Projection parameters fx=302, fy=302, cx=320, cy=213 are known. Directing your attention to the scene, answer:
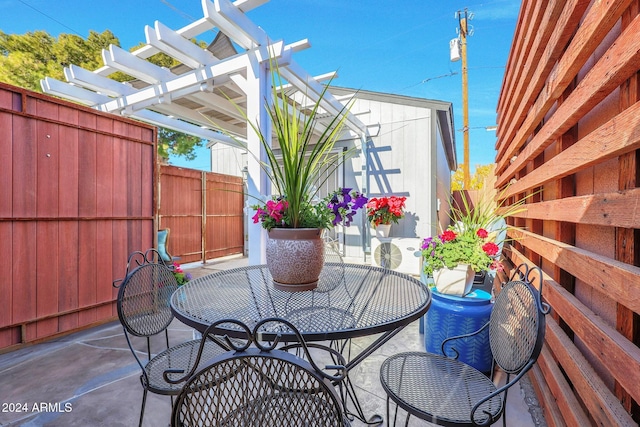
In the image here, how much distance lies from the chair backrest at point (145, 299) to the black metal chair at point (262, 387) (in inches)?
34.5

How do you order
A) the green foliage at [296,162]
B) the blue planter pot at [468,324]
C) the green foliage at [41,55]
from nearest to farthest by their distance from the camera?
the green foliage at [296,162]
the blue planter pot at [468,324]
the green foliage at [41,55]

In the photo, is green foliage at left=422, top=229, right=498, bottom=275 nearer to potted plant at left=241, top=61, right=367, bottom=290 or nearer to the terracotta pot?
potted plant at left=241, top=61, right=367, bottom=290

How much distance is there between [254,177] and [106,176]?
1.51 meters

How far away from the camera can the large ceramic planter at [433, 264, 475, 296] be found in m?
2.09

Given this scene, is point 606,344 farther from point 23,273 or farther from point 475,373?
point 23,273

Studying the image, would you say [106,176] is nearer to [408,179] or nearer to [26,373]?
[26,373]

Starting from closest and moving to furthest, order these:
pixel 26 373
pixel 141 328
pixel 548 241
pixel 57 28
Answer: pixel 141 328 → pixel 548 241 → pixel 26 373 → pixel 57 28

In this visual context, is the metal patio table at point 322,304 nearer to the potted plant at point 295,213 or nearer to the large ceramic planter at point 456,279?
the potted plant at point 295,213

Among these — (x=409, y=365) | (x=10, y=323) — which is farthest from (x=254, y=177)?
(x=10, y=323)

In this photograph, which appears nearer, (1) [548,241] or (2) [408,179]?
(1) [548,241]

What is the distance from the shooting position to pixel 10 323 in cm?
237

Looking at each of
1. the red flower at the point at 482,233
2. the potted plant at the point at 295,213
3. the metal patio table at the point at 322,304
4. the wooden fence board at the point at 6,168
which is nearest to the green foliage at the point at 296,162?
the potted plant at the point at 295,213

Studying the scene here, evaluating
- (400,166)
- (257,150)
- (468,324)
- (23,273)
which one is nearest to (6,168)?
(23,273)

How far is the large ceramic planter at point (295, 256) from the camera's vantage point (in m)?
1.30
